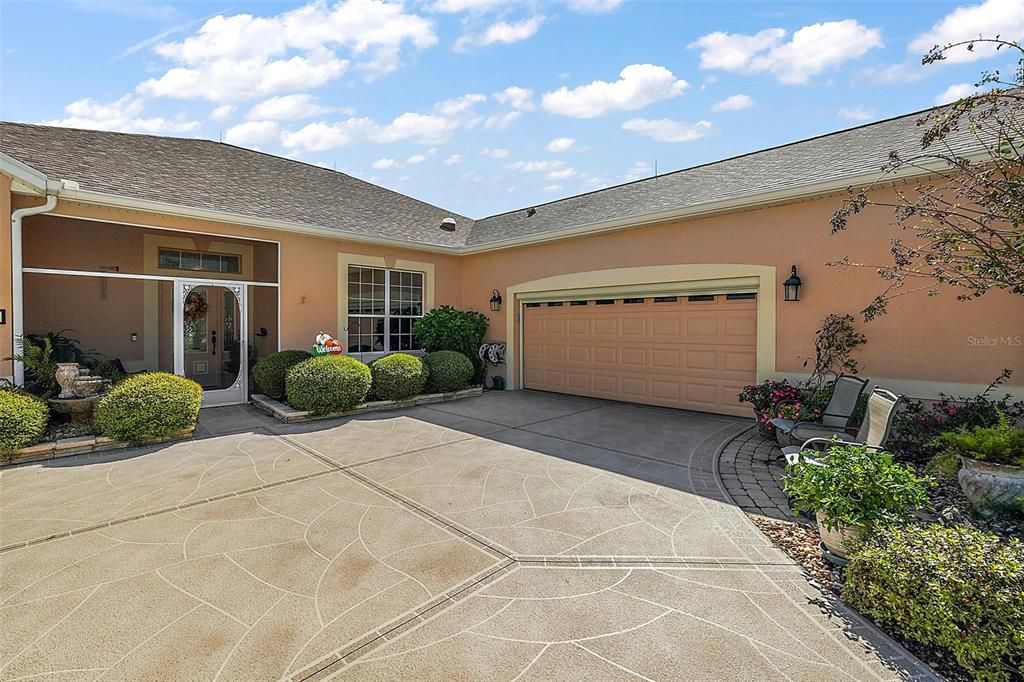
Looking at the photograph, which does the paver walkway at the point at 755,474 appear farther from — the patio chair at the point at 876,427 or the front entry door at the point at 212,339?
the front entry door at the point at 212,339

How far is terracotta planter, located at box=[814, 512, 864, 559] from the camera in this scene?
121 inches

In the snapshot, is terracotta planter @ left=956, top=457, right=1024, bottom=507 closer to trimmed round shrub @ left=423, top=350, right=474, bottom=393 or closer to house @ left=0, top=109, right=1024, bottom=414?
house @ left=0, top=109, right=1024, bottom=414

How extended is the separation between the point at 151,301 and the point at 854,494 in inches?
513

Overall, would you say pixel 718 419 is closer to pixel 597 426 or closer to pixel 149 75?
pixel 597 426

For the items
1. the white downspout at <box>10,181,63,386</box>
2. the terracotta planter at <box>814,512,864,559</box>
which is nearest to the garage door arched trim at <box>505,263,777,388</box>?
the terracotta planter at <box>814,512,864,559</box>

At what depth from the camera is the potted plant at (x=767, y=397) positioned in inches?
259

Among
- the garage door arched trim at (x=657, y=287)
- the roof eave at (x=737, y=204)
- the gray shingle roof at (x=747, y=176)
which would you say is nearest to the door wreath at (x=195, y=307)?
the gray shingle roof at (x=747, y=176)

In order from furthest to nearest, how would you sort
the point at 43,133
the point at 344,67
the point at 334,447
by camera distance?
1. the point at 43,133
2. the point at 344,67
3. the point at 334,447

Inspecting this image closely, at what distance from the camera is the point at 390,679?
7.22 feet

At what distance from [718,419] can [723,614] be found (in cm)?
575

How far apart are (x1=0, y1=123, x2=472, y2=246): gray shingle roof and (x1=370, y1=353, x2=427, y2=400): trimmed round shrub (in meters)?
3.13

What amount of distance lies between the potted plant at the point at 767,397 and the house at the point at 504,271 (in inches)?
29.2

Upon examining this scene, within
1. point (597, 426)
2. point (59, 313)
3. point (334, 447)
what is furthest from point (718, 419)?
point (59, 313)

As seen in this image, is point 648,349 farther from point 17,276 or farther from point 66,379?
point 17,276
